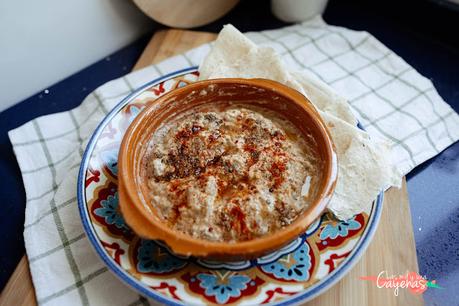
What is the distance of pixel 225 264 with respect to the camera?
3.71 feet

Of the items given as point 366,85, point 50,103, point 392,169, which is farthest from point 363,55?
point 50,103

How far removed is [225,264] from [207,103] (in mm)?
495

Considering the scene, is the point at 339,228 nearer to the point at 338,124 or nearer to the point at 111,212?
the point at 338,124

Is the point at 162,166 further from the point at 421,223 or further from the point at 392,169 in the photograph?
the point at 421,223

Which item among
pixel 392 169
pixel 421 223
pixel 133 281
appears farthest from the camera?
pixel 421 223

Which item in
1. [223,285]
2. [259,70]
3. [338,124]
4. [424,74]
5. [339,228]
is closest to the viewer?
[223,285]

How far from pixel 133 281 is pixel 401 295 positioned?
696 mm

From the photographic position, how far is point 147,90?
4.99 ft

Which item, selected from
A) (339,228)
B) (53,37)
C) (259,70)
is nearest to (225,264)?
(339,228)

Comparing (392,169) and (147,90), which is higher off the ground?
(147,90)

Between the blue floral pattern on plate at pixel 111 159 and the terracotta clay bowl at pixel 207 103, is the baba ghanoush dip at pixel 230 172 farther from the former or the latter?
the blue floral pattern on plate at pixel 111 159

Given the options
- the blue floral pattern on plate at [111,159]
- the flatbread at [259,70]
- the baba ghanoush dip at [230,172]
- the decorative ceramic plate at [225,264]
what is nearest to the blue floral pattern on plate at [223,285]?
the decorative ceramic plate at [225,264]

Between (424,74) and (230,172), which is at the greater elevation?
(230,172)

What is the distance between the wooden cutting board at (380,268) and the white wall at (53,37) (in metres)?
0.82
